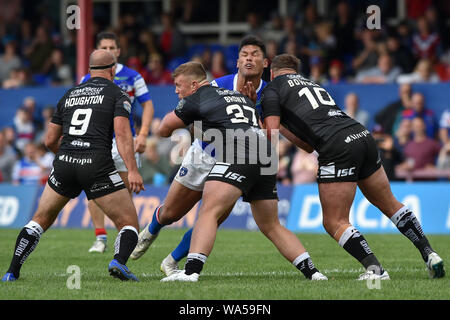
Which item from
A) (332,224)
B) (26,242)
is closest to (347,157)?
(332,224)

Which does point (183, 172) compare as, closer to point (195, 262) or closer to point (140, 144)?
point (195, 262)

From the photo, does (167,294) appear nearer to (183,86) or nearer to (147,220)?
(183,86)

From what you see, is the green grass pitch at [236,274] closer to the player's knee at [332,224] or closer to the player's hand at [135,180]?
the player's knee at [332,224]

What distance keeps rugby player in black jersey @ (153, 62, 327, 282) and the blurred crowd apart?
8.34 meters

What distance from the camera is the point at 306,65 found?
19.0 m

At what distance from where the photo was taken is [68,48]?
22297mm

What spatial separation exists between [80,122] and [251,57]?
6.28ft

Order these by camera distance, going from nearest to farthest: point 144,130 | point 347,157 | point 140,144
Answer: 1. point 347,157
2. point 140,144
3. point 144,130

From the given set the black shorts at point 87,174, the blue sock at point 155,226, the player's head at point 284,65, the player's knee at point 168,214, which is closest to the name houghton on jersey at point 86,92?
the black shorts at point 87,174

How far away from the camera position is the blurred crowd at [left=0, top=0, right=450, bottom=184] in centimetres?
1695

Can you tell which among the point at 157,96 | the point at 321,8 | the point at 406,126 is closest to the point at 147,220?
the point at 157,96

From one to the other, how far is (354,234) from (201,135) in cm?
170

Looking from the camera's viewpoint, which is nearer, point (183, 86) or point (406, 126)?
point (183, 86)

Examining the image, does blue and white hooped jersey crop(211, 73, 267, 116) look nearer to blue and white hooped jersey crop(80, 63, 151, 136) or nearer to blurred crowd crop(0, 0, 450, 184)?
blue and white hooped jersey crop(80, 63, 151, 136)
